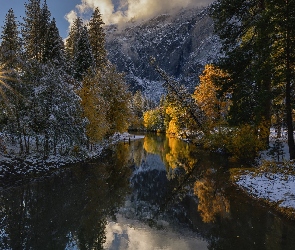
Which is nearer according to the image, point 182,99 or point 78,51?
point 78,51

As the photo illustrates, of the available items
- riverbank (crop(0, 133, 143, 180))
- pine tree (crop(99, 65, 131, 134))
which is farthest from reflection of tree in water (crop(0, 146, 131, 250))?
pine tree (crop(99, 65, 131, 134))

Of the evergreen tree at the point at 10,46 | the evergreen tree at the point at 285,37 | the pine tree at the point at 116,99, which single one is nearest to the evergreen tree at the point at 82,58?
the pine tree at the point at 116,99

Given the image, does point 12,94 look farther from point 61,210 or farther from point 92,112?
point 61,210

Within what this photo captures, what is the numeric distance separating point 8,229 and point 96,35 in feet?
125

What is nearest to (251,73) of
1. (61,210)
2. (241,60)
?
(241,60)

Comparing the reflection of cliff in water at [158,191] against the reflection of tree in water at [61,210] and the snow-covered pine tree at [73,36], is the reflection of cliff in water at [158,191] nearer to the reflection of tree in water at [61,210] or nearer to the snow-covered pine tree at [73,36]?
the reflection of tree in water at [61,210]

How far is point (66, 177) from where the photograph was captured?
733 inches

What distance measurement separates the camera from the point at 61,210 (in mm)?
12172

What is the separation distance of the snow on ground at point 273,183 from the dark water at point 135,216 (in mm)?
721

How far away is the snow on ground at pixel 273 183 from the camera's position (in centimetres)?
1240

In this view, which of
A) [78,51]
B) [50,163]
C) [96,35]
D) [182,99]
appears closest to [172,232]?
[50,163]

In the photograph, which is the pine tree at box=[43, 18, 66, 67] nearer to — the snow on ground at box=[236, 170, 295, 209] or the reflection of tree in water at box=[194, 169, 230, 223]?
the reflection of tree in water at box=[194, 169, 230, 223]

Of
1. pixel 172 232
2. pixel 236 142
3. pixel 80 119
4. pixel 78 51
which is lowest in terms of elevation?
pixel 172 232

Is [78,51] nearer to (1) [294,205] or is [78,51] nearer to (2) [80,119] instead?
(2) [80,119]
